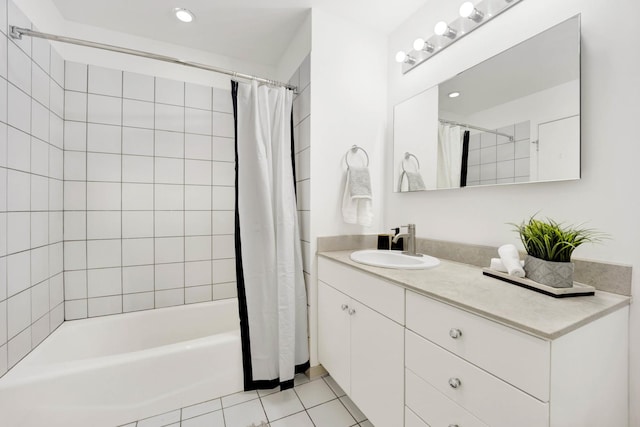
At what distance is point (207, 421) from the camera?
1331 mm

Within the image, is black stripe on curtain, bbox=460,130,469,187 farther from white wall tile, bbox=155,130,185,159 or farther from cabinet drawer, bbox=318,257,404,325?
white wall tile, bbox=155,130,185,159

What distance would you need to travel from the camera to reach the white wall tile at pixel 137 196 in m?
1.89

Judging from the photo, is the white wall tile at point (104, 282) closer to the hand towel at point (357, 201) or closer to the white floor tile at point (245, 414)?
the white floor tile at point (245, 414)

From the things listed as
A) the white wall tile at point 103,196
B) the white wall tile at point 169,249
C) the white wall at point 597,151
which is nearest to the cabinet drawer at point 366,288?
the white wall at point 597,151

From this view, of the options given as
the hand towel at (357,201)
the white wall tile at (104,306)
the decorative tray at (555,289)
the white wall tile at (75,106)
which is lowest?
the white wall tile at (104,306)

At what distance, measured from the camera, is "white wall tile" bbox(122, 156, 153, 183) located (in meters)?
1.89

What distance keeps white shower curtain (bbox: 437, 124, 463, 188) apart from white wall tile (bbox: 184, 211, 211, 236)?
1781 mm

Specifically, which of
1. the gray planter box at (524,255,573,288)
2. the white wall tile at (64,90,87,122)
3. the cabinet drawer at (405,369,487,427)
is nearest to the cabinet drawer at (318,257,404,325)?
the cabinet drawer at (405,369,487,427)

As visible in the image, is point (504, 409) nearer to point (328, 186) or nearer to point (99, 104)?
point (328, 186)

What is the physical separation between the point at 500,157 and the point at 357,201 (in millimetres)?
792

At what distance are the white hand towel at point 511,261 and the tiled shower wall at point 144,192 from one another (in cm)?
192

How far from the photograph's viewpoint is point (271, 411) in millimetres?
1396

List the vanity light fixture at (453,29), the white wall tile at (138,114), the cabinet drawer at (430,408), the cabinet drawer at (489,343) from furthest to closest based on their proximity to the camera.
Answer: the white wall tile at (138,114), the vanity light fixture at (453,29), the cabinet drawer at (430,408), the cabinet drawer at (489,343)

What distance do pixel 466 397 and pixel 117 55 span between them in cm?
279
